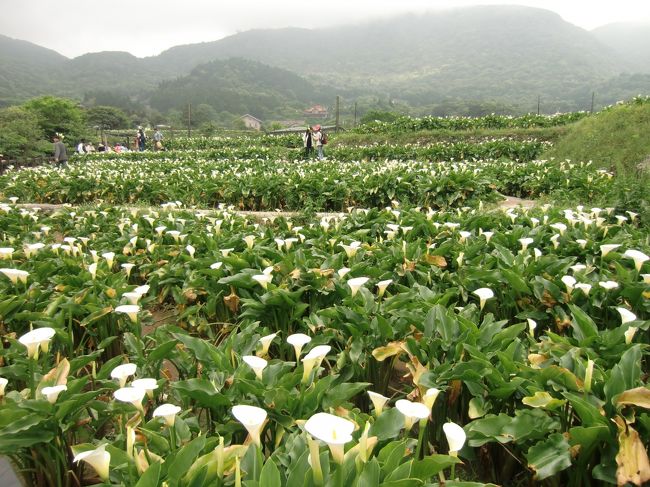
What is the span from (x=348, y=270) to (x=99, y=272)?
1.76 metres

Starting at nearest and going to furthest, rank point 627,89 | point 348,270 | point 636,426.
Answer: point 636,426
point 348,270
point 627,89

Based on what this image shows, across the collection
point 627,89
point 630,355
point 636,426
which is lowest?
point 636,426

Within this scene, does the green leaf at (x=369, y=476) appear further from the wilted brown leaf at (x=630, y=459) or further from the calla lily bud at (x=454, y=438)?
the wilted brown leaf at (x=630, y=459)

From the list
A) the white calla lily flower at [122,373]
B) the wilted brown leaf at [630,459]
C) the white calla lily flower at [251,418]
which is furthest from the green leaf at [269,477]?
the wilted brown leaf at [630,459]

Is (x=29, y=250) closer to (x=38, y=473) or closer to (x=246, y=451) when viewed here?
(x=38, y=473)

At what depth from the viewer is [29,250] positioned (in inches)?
144

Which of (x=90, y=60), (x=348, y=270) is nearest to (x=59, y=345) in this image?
(x=348, y=270)

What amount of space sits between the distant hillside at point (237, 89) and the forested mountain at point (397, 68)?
1.33 feet

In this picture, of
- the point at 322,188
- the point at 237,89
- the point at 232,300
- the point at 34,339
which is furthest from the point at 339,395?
the point at 237,89

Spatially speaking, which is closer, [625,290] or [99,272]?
[625,290]

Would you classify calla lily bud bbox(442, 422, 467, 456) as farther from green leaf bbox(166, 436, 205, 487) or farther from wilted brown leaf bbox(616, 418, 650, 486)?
green leaf bbox(166, 436, 205, 487)

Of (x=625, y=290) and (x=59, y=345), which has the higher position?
(x=625, y=290)

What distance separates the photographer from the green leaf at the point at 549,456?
1.51 metres

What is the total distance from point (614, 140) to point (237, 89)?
85390 mm
